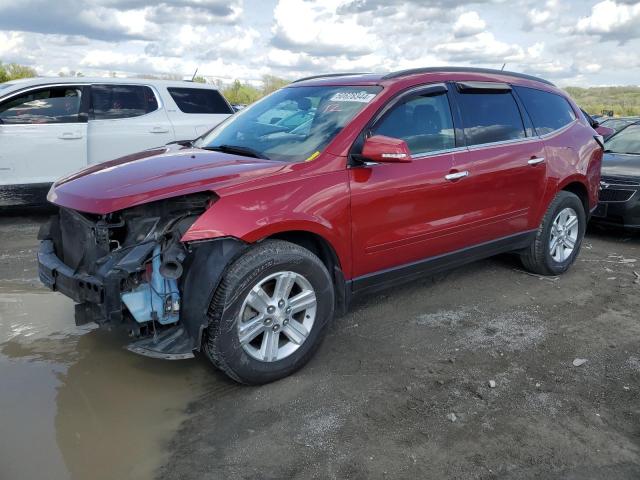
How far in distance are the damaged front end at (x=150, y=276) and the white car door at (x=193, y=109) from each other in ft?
16.4

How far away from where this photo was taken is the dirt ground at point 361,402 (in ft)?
8.73

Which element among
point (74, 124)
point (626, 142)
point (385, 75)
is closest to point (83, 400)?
point (385, 75)

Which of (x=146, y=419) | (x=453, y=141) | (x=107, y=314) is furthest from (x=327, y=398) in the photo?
(x=453, y=141)

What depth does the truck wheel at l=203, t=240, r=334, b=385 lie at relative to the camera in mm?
3049

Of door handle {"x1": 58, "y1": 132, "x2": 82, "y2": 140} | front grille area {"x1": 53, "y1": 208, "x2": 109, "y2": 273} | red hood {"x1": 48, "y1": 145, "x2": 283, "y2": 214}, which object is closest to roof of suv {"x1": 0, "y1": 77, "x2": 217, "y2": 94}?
door handle {"x1": 58, "y1": 132, "x2": 82, "y2": 140}

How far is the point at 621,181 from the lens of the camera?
22.4 feet

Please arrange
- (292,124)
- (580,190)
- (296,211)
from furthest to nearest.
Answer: (580,190), (292,124), (296,211)

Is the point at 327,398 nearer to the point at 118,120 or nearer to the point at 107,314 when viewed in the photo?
the point at 107,314

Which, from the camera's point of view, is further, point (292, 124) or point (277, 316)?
point (292, 124)

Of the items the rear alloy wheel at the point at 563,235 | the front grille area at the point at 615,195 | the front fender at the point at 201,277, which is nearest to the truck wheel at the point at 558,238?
the rear alloy wheel at the point at 563,235

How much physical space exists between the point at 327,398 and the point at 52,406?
1.53 m

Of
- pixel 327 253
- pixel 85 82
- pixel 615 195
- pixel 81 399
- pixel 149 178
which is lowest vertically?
pixel 81 399

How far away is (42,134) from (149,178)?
4.84m

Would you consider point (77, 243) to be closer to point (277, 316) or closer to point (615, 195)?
point (277, 316)
